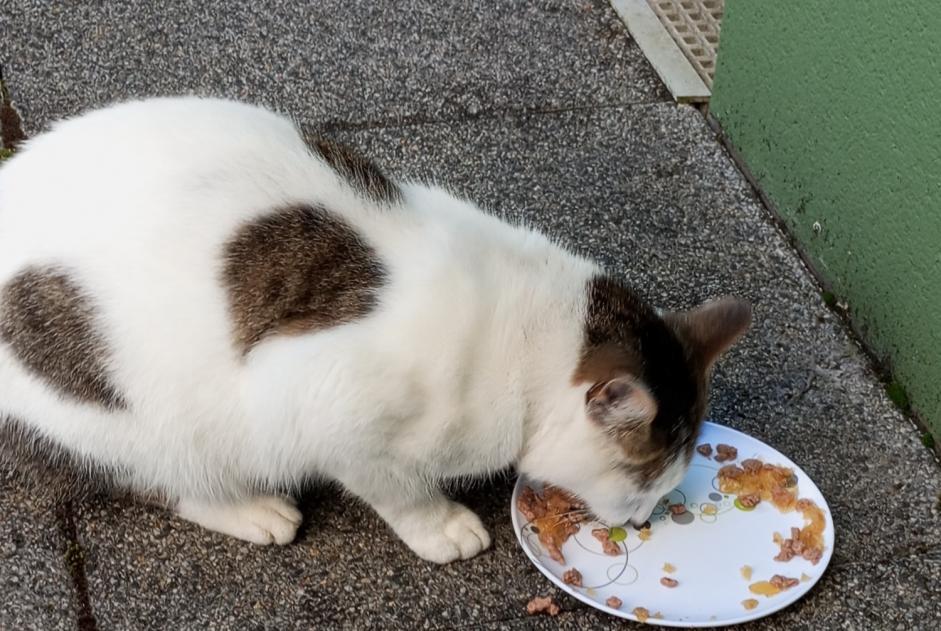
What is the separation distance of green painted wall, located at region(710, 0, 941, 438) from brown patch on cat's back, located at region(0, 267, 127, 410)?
7.15 feet

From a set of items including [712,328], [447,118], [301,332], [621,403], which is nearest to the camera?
[621,403]

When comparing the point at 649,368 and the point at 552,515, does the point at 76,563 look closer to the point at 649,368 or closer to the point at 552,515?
the point at 552,515

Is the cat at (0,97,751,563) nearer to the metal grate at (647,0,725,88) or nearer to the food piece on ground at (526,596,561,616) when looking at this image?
the food piece on ground at (526,596,561,616)

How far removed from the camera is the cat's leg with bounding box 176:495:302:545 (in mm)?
2955

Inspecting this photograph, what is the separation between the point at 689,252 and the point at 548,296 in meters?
1.34

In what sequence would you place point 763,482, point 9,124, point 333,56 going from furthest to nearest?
point 333,56 < point 9,124 < point 763,482

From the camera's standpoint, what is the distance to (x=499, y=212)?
401 cm

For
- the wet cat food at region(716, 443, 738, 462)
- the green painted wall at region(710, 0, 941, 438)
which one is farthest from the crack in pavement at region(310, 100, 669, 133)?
the wet cat food at region(716, 443, 738, 462)

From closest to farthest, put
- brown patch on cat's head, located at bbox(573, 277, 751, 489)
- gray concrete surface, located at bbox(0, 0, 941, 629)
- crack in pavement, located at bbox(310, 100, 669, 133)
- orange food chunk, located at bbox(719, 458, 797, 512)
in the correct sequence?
brown patch on cat's head, located at bbox(573, 277, 751, 489) → gray concrete surface, located at bbox(0, 0, 941, 629) → orange food chunk, located at bbox(719, 458, 797, 512) → crack in pavement, located at bbox(310, 100, 669, 133)

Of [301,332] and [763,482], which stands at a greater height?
[301,332]

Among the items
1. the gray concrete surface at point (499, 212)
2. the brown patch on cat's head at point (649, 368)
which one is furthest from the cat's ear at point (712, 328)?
the gray concrete surface at point (499, 212)

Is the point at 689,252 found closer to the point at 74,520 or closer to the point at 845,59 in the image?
the point at 845,59

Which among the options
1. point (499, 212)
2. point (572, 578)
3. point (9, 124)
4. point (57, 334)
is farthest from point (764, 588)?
point (9, 124)

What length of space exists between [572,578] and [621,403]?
2.13ft
